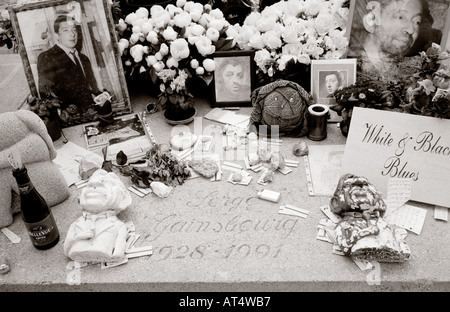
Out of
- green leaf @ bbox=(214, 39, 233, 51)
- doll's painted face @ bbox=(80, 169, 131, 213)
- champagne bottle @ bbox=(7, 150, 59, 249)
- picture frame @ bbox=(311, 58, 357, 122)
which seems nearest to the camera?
champagne bottle @ bbox=(7, 150, 59, 249)

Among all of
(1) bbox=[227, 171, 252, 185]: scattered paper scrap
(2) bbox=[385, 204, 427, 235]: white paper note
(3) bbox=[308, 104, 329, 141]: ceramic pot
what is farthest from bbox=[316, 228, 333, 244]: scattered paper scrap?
(3) bbox=[308, 104, 329, 141]: ceramic pot

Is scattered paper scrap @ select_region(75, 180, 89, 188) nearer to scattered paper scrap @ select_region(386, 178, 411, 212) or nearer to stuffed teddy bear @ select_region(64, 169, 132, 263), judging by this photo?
stuffed teddy bear @ select_region(64, 169, 132, 263)

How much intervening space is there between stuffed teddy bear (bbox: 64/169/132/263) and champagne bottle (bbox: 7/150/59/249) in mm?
70

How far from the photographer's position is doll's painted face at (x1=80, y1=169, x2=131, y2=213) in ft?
4.01

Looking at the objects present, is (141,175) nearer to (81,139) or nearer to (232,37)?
(81,139)

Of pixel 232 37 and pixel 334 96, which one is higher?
pixel 232 37

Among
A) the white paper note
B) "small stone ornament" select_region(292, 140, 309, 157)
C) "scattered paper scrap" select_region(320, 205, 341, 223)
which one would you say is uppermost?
"small stone ornament" select_region(292, 140, 309, 157)

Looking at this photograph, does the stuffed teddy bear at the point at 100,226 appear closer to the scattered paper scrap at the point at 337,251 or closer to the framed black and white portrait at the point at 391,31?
the scattered paper scrap at the point at 337,251

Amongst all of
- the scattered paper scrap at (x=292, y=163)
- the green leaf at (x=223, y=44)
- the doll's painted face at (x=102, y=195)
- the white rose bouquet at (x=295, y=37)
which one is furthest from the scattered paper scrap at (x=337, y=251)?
the green leaf at (x=223, y=44)

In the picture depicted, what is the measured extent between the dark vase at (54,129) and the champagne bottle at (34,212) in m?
0.57

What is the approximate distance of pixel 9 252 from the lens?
125 cm

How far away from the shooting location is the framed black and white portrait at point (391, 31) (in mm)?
1610
